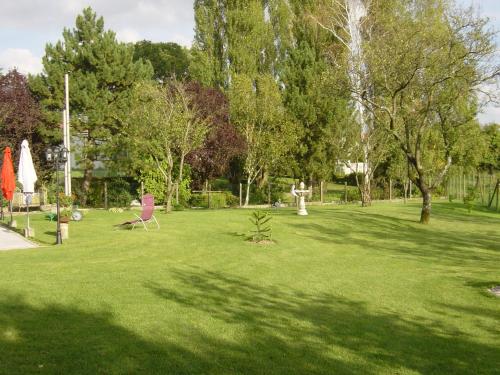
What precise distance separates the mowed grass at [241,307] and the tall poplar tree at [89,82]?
14.4m

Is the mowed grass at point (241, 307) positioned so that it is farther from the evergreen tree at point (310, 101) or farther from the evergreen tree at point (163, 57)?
the evergreen tree at point (163, 57)

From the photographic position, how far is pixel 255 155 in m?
31.1

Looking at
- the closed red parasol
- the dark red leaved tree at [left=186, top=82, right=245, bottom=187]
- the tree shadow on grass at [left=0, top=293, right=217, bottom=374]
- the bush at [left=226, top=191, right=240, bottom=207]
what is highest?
the dark red leaved tree at [left=186, top=82, right=245, bottom=187]

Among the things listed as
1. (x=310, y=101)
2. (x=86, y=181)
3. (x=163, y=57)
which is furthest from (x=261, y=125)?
(x=163, y=57)

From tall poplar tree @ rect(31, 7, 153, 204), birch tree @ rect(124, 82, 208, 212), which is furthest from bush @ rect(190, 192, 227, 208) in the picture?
tall poplar tree @ rect(31, 7, 153, 204)

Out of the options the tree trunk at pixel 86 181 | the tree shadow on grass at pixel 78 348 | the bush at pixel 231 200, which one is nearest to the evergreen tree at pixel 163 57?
the tree trunk at pixel 86 181

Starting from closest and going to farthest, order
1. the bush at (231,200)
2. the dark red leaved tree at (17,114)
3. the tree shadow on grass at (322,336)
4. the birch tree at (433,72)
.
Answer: the tree shadow on grass at (322,336) < the birch tree at (433,72) < the dark red leaved tree at (17,114) < the bush at (231,200)

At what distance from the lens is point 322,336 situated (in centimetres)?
607

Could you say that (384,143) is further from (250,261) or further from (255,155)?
(250,261)

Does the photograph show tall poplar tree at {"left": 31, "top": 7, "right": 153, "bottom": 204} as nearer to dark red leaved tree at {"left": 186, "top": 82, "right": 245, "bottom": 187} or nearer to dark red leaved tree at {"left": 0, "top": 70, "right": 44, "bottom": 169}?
dark red leaved tree at {"left": 0, "top": 70, "right": 44, "bottom": 169}

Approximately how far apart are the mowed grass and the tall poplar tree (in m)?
14.4

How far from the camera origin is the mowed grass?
519cm

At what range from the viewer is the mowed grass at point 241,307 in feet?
17.0

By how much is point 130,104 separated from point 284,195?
11046mm
